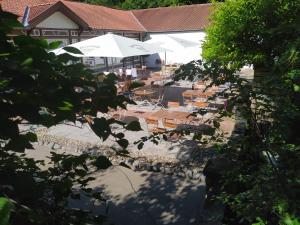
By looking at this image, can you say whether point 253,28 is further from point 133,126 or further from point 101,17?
point 101,17

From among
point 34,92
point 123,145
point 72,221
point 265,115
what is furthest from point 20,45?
point 265,115

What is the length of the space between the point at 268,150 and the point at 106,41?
39.4 feet

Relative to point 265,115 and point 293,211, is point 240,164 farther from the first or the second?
point 293,211

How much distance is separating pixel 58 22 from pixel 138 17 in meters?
15.2

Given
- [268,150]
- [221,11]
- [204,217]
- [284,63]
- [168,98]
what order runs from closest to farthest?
[268,150] < [284,63] < [204,217] < [221,11] < [168,98]

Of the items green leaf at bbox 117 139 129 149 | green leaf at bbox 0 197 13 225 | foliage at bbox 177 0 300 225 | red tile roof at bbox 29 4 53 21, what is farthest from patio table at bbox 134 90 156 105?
green leaf at bbox 0 197 13 225

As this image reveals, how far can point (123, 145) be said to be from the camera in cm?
174

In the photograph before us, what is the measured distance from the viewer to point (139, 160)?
25.7 feet

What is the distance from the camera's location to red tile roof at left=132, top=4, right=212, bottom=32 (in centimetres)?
2879

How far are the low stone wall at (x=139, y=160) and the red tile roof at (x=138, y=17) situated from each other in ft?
41.5

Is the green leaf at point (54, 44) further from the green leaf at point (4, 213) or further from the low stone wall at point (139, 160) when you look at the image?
the low stone wall at point (139, 160)

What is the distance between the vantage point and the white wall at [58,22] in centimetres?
1775

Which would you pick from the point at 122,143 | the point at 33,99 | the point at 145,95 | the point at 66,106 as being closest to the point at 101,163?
the point at 122,143

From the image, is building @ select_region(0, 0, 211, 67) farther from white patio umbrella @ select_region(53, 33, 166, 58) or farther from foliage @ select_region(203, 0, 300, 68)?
foliage @ select_region(203, 0, 300, 68)
